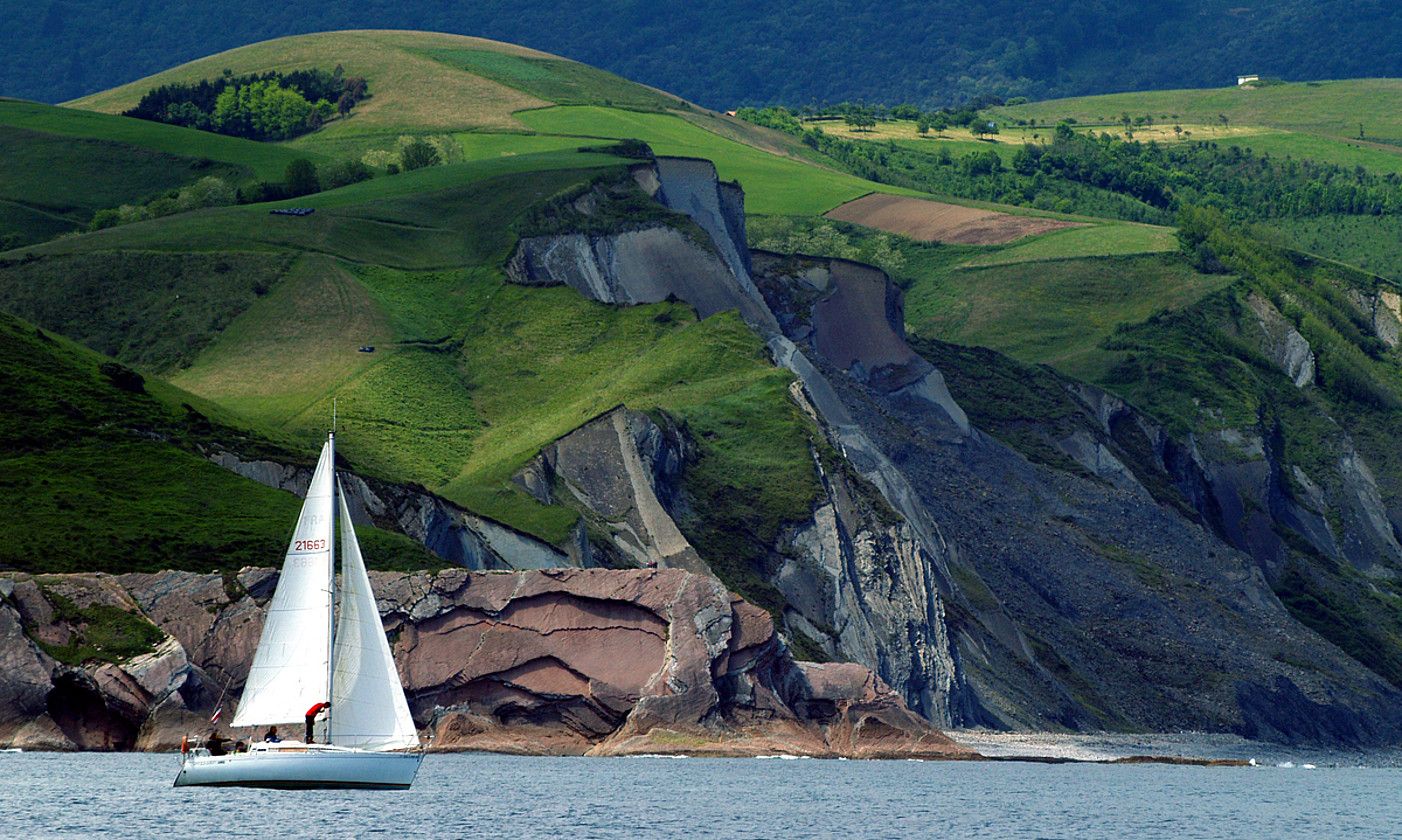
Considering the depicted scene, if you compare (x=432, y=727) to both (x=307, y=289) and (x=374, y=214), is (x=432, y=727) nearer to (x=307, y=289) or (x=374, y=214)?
(x=307, y=289)

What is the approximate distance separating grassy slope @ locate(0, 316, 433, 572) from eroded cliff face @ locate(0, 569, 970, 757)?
5.82 m

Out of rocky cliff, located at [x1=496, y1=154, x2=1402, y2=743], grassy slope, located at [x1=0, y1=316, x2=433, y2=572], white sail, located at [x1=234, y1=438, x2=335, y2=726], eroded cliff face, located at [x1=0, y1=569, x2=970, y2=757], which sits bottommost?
rocky cliff, located at [x1=496, y1=154, x2=1402, y2=743]

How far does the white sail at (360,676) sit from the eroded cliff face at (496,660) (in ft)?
79.0

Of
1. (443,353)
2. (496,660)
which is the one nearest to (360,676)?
(496,660)

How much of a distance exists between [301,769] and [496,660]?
31.8 m

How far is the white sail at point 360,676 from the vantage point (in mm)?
67500

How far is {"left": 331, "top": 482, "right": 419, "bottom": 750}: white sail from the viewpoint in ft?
221

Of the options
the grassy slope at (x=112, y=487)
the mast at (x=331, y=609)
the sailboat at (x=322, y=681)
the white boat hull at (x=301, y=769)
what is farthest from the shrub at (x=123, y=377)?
the mast at (x=331, y=609)

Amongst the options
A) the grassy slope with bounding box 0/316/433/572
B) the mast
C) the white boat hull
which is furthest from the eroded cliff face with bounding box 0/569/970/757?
the mast

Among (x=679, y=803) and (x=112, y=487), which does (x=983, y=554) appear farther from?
(x=679, y=803)

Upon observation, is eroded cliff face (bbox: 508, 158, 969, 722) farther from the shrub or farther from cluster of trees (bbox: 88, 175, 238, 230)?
cluster of trees (bbox: 88, 175, 238, 230)

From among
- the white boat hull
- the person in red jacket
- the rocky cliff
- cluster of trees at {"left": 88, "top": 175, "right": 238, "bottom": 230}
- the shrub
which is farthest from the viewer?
cluster of trees at {"left": 88, "top": 175, "right": 238, "bottom": 230}

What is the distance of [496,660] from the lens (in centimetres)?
9875

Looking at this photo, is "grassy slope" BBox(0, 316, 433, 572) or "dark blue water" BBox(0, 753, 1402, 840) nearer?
"dark blue water" BBox(0, 753, 1402, 840)
